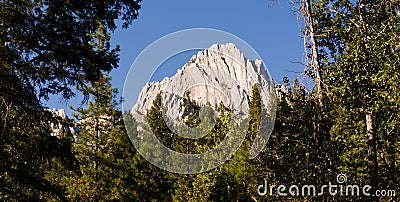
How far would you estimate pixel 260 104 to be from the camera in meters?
15.5

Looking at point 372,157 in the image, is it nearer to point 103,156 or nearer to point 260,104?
point 260,104

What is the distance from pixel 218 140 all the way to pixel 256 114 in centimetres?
173

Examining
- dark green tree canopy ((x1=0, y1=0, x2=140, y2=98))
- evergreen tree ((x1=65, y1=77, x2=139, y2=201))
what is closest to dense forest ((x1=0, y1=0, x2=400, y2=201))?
dark green tree canopy ((x1=0, y1=0, x2=140, y2=98))

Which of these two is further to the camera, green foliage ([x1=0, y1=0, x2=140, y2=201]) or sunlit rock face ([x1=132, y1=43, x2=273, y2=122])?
sunlit rock face ([x1=132, y1=43, x2=273, y2=122])

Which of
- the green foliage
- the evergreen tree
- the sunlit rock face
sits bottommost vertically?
the green foliage

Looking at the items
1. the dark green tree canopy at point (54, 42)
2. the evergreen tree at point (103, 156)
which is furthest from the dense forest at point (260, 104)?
the evergreen tree at point (103, 156)

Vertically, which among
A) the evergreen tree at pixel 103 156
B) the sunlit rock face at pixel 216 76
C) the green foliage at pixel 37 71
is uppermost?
the evergreen tree at pixel 103 156

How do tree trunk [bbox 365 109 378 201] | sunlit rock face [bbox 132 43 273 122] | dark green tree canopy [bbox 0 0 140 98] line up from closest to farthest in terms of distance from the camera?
dark green tree canopy [bbox 0 0 140 98] < sunlit rock face [bbox 132 43 273 122] < tree trunk [bbox 365 109 378 201]

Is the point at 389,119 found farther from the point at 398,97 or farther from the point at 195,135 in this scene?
the point at 195,135

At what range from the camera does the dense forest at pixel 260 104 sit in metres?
8.92

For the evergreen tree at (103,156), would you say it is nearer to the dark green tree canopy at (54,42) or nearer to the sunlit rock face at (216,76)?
the sunlit rock face at (216,76)

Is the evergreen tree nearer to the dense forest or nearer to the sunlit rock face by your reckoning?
the dense forest

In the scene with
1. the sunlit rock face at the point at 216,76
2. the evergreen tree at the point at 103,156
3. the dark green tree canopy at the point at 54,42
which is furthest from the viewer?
the evergreen tree at the point at 103,156

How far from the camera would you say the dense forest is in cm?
892
